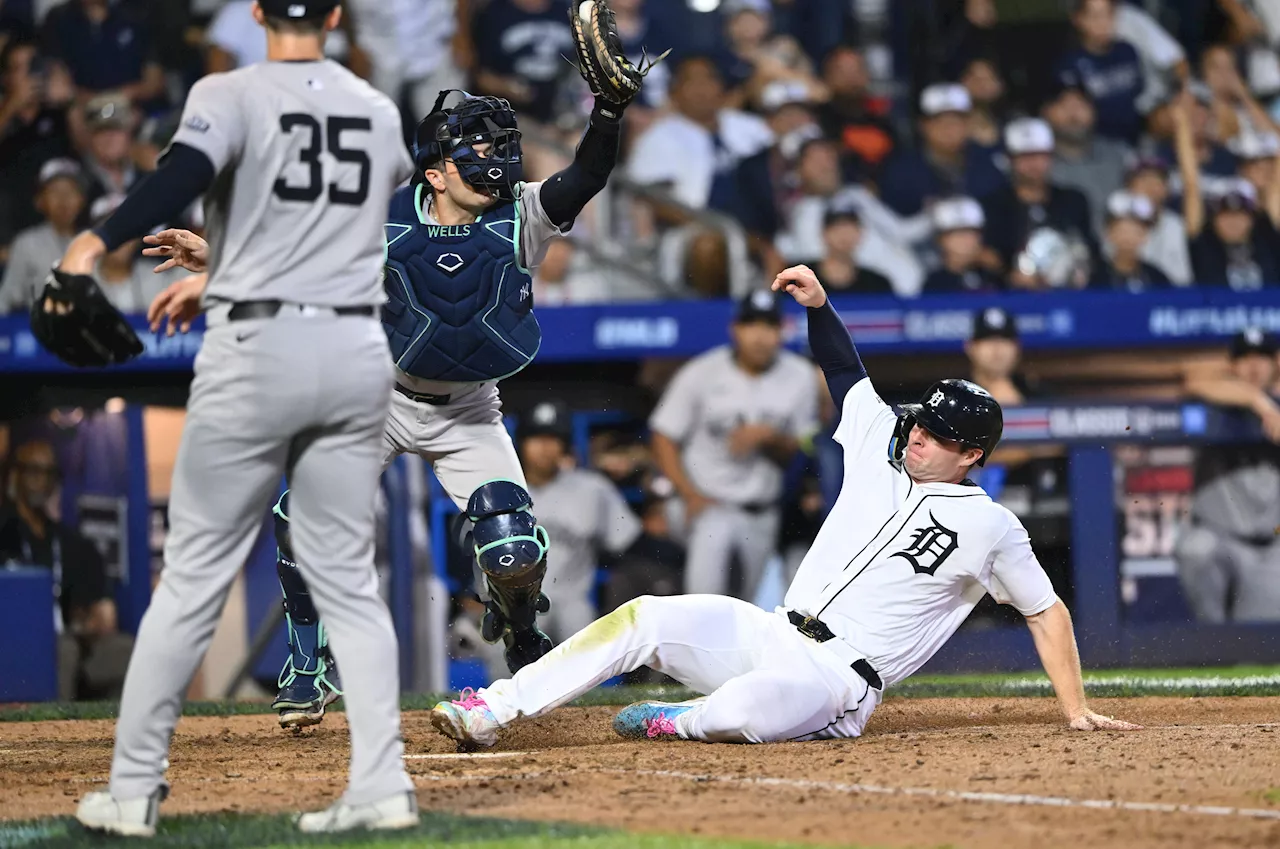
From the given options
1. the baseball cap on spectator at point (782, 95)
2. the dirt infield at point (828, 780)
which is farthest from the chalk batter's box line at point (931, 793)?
the baseball cap on spectator at point (782, 95)

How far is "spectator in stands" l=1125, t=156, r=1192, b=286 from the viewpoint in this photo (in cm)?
1108

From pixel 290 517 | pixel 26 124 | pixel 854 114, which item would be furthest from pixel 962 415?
pixel 26 124

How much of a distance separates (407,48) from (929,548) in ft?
22.1

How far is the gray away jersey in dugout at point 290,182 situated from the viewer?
3598 millimetres

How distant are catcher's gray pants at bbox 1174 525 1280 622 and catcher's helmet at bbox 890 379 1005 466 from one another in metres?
4.19

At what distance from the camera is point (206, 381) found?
362 centimetres

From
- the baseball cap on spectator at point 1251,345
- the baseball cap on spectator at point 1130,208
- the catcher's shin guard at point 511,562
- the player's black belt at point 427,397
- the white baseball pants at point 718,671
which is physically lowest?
the white baseball pants at point 718,671

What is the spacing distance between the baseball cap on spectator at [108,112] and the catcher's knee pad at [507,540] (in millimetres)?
6170

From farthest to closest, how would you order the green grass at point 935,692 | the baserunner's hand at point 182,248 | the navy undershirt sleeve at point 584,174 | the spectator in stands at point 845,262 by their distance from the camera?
the spectator in stands at point 845,262 → the green grass at point 935,692 → the navy undershirt sleeve at point 584,174 → the baserunner's hand at point 182,248

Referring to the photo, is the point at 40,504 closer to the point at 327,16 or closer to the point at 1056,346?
the point at 1056,346

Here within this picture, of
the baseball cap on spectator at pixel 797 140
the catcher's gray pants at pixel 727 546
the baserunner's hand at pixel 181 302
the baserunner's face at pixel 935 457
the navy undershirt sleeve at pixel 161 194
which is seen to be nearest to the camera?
the navy undershirt sleeve at pixel 161 194

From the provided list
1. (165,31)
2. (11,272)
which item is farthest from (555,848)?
(165,31)

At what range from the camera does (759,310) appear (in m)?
9.27

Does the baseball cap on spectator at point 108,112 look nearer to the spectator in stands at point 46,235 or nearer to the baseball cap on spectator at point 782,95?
the spectator in stands at point 46,235
